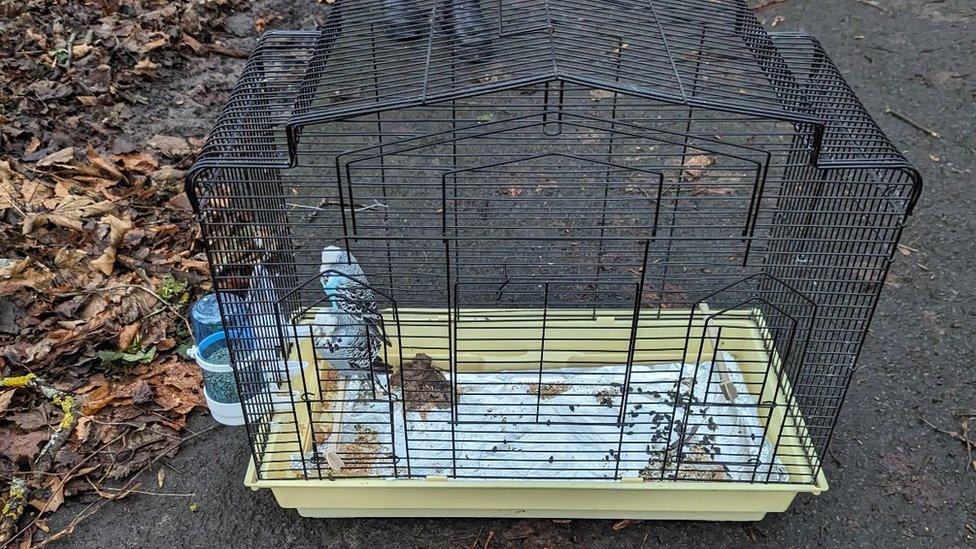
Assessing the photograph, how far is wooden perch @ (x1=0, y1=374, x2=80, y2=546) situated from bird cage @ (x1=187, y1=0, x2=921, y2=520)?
29.5 inches

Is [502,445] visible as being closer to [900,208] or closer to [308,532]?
[308,532]

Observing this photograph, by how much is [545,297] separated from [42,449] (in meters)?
1.73

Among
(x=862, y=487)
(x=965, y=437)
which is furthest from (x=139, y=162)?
(x=965, y=437)

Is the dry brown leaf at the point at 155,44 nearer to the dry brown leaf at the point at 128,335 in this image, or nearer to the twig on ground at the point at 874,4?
the dry brown leaf at the point at 128,335

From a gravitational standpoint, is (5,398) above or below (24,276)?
below

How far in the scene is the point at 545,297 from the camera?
2098 mm

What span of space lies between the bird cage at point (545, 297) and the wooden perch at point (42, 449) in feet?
2.46

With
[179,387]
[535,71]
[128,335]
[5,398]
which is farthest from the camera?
[128,335]

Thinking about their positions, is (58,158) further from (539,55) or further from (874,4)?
(874,4)

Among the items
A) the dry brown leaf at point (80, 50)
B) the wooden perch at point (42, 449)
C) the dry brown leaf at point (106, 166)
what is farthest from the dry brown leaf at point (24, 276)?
the dry brown leaf at point (80, 50)

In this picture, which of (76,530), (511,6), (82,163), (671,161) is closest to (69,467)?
(76,530)

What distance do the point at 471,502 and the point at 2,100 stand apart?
3.19 m

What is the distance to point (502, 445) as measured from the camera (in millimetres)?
2350

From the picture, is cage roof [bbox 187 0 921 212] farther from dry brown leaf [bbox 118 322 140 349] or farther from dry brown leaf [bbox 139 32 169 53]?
dry brown leaf [bbox 139 32 169 53]
